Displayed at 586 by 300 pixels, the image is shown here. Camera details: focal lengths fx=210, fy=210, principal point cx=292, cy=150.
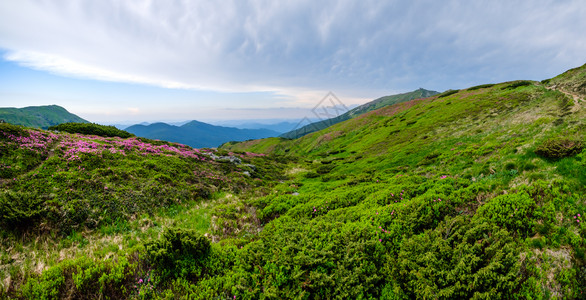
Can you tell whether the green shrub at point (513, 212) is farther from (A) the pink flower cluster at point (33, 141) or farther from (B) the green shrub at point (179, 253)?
(A) the pink flower cluster at point (33, 141)

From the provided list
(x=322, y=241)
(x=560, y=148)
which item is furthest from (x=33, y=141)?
(x=560, y=148)

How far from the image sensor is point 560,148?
10.7m

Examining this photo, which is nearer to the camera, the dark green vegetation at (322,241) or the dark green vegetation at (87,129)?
the dark green vegetation at (322,241)

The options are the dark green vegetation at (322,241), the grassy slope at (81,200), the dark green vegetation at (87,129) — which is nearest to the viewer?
the dark green vegetation at (322,241)

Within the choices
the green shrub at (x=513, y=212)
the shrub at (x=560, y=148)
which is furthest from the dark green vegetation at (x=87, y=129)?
the shrub at (x=560, y=148)

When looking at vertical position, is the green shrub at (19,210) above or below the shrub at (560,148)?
below

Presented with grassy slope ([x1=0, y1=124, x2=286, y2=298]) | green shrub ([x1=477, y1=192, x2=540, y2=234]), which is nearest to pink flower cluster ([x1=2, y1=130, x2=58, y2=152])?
grassy slope ([x1=0, y1=124, x2=286, y2=298])

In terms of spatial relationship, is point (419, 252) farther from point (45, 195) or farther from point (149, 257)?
point (45, 195)

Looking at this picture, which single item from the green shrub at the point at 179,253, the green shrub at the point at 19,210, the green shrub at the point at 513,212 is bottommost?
the green shrub at the point at 179,253

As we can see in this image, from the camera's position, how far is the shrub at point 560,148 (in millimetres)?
10359

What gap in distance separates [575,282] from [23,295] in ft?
46.5

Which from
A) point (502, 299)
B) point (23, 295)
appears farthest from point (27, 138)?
point (502, 299)

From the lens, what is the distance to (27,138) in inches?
677

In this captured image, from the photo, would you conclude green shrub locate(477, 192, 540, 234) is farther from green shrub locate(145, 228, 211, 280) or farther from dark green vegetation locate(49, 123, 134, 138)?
dark green vegetation locate(49, 123, 134, 138)
